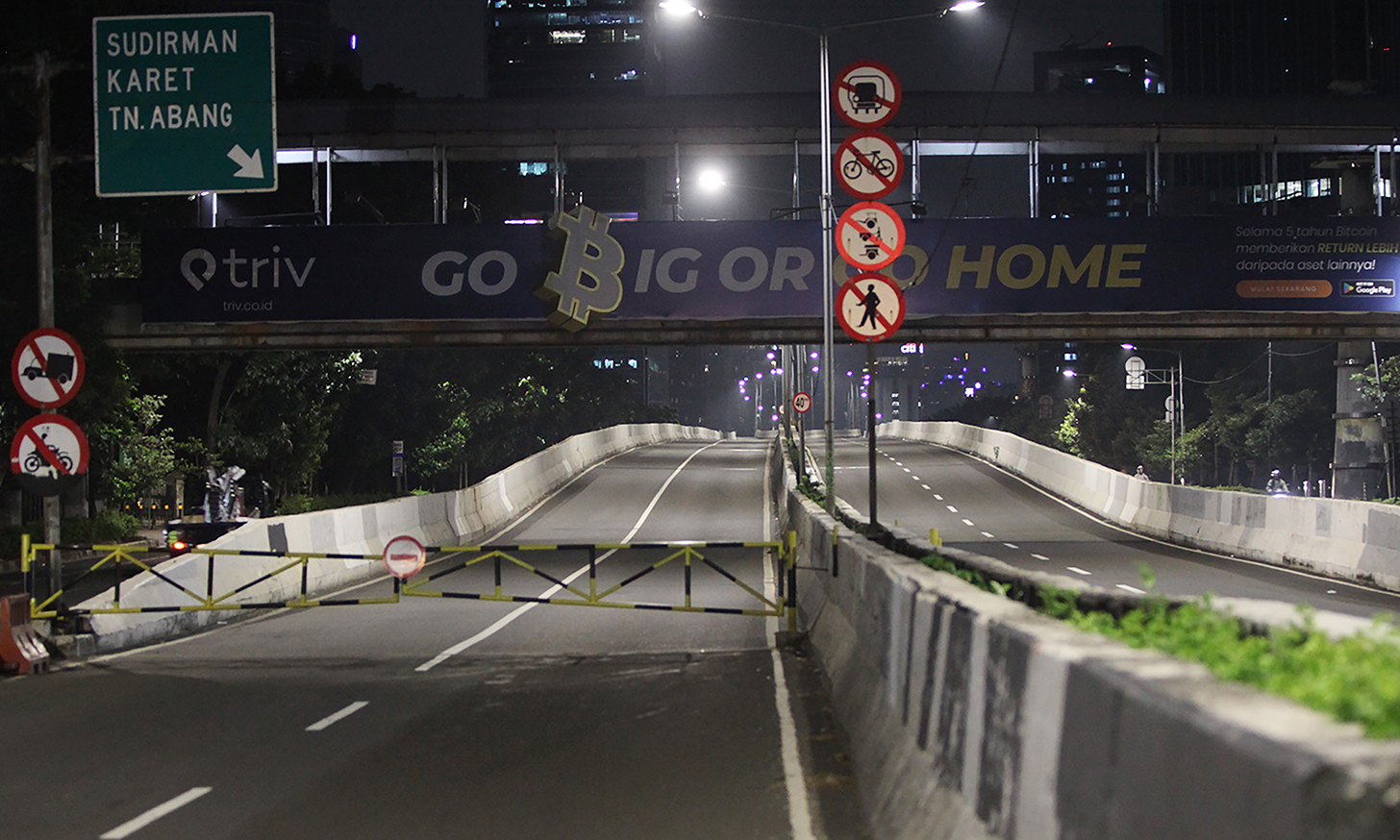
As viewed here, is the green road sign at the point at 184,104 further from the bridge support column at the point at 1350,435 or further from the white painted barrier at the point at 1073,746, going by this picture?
the bridge support column at the point at 1350,435

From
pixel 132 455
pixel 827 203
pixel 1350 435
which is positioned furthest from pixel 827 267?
pixel 1350 435

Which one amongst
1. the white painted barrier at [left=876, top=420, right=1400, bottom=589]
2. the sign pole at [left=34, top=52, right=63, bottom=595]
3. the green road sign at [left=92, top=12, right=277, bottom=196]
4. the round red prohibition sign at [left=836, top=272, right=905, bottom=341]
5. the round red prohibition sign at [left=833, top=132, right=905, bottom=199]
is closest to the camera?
the sign pole at [left=34, top=52, right=63, bottom=595]

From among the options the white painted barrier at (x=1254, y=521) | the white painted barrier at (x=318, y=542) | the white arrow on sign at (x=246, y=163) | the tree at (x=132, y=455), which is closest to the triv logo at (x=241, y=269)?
the white painted barrier at (x=318, y=542)

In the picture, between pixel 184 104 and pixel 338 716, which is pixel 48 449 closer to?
pixel 338 716

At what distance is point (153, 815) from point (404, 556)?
8005 mm

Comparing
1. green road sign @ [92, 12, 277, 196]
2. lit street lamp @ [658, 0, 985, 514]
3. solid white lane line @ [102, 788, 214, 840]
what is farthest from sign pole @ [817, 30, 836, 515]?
solid white lane line @ [102, 788, 214, 840]

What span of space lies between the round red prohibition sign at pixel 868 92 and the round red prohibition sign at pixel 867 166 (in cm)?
43

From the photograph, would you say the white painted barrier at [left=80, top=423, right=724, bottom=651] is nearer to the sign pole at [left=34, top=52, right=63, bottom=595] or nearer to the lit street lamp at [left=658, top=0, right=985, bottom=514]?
the sign pole at [left=34, top=52, right=63, bottom=595]

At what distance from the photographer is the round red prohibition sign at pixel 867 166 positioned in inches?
755

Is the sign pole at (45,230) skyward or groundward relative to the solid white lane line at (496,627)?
skyward

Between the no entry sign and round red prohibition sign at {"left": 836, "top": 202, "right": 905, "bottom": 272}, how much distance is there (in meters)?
10.1

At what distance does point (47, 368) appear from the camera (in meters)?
16.1

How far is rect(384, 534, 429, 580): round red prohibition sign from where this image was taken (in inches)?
652

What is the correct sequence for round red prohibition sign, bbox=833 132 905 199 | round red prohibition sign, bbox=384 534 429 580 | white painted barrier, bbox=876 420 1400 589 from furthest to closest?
white painted barrier, bbox=876 420 1400 589
round red prohibition sign, bbox=833 132 905 199
round red prohibition sign, bbox=384 534 429 580
